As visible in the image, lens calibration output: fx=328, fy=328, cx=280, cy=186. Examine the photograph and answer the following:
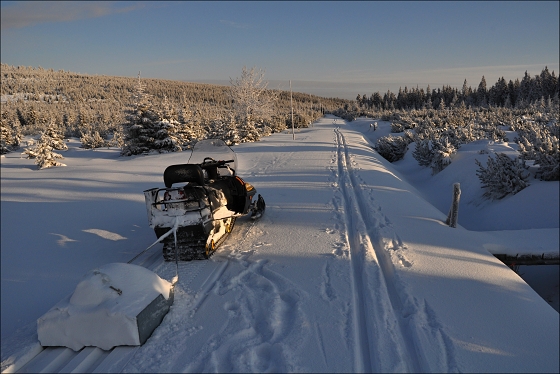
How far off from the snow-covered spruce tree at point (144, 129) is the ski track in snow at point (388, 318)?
20.4 meters

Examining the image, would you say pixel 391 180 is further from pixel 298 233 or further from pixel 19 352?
pixel 19 352

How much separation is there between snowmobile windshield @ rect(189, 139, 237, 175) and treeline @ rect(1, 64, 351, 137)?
76.7 feet

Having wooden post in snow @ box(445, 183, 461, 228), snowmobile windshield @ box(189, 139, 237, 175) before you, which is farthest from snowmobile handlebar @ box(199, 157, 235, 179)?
wooden post in snow @ box(445, 183, 461, 228)

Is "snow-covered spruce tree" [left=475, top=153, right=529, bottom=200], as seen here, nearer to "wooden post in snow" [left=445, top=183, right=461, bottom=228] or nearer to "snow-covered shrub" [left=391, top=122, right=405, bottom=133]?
"wooden post in snow" [left=445, top=183, right=461, bottom=228]

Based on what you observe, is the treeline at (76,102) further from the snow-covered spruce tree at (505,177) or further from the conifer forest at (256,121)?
the snow-covered spruce tree at (505,177)

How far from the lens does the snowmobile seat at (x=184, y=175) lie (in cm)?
540

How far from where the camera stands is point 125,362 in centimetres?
301

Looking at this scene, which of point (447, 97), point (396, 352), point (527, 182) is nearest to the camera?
point (396, 352)

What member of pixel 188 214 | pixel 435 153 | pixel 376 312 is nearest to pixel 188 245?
pixel 188 214

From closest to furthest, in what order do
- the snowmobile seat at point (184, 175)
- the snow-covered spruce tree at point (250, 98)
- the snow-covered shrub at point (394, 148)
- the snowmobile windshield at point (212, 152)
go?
the snowmobile seat at point (184, 175) → the snowmobile windshield at point (212, 152) → the snow-covered shrub at point (394, 148) → the snow-covered spruce tree at point (250, 98)

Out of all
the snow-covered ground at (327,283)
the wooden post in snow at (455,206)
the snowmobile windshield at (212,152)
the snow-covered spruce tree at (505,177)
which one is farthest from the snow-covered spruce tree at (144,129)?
the wooden post in snow at (455,206)

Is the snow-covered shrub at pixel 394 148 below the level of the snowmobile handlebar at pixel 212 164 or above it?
below

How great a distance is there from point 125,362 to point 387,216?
5.50m

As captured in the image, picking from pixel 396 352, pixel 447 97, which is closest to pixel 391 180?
pixel 396 352
